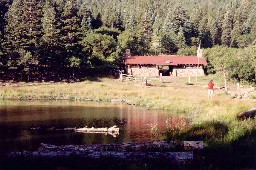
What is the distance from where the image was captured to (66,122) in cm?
3128

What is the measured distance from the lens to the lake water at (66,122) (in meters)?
23.8

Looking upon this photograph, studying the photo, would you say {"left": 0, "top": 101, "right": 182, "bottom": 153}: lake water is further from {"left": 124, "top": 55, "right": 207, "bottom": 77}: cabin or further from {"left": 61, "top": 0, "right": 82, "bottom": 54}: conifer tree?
{"left": 124, "top": 55, "right": 207, "bottom": 77}: cabin

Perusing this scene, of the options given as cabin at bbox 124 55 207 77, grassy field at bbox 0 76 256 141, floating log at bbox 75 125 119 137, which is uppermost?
cabin at bbox 124 55 207 77

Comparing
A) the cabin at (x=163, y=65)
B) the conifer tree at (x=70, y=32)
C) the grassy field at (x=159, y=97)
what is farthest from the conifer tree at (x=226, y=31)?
the grassy field at (x=159, y=97)

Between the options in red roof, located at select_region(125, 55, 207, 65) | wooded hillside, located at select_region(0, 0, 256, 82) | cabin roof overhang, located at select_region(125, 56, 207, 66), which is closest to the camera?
wooded hillside, located at select_region(0, 0, 256, 82)

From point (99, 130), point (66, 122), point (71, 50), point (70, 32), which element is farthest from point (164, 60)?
point (99, 130)

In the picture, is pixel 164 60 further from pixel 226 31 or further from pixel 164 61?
pixel 226 31

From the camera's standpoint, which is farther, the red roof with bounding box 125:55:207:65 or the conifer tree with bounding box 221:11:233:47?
the conifer tree with bounding box 221:11:233:47


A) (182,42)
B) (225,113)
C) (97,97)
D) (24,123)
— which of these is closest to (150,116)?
(225,113)

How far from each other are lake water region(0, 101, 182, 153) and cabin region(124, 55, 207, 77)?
126 feet

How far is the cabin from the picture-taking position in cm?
8281

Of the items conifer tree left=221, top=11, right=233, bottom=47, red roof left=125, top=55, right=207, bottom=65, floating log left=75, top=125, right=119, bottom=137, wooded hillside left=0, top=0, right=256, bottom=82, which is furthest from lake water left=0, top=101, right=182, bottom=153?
conifer tree left=221, top=11, right=233, bottom=47

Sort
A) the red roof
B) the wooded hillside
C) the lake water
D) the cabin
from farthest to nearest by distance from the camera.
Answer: the cabin, the red roof, the wooded hillside, the lake water

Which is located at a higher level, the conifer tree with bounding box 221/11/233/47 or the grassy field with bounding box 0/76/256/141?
the conifer tree with bounding box 221/11/233/47
